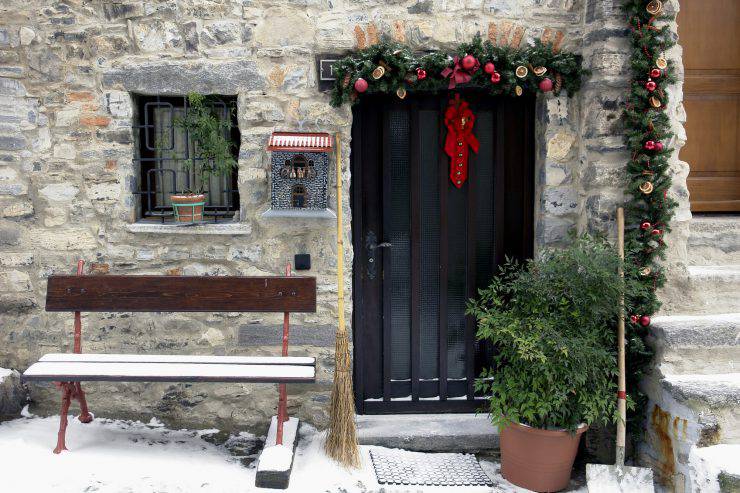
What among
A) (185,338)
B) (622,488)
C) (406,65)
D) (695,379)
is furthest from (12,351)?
(695,379)

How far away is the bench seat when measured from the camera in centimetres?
337

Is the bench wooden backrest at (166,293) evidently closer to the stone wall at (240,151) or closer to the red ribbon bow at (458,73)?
the stone wall at (240,151)

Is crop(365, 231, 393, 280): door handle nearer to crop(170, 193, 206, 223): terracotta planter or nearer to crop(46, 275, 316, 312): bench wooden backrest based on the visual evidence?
crop(46, 275, 316, 312): bench wooden backrest

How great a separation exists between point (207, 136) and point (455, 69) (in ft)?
4.94

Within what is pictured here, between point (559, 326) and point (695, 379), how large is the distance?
2.44 ft

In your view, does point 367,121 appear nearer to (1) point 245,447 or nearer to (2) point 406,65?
(2) point 406,65

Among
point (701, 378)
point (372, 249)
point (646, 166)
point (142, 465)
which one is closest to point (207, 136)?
point (372, 249)

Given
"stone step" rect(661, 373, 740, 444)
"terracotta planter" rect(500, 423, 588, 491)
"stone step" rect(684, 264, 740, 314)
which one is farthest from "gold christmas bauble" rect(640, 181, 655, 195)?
"terracotta planter" rect(500, 423, 588, 491)

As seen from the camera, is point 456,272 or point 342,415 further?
point 456,272

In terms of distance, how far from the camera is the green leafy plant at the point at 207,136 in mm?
3879

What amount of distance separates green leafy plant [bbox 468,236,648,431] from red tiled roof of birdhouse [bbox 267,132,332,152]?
1.30 meters

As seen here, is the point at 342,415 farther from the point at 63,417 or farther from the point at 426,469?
the point at 63,417

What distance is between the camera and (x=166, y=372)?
344cm

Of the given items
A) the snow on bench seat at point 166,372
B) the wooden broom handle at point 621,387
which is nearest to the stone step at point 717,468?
the wooden broom handle at point 621,387
